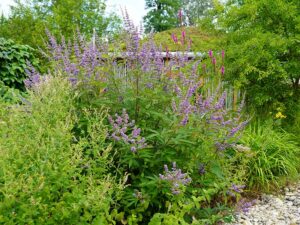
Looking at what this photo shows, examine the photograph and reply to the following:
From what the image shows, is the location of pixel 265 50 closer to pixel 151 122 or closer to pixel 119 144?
pixel 151 122

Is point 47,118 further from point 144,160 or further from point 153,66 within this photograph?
point 153,66

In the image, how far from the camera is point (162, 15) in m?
28.6

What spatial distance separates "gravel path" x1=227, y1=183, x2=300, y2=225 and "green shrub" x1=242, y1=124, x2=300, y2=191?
18 cm

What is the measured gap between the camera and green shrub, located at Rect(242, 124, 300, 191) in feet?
15.5

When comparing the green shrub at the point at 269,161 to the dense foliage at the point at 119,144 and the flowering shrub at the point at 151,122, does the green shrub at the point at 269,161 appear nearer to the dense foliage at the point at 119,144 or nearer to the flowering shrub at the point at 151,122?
the dense foliage at the point at 119,144

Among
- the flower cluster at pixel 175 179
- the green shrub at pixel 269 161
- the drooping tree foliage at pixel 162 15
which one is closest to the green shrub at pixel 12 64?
the green shrub at pixel 269 161

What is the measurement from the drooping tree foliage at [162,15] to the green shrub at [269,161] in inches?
902

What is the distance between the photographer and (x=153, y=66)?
3475 mm

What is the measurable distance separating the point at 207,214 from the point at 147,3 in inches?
1066

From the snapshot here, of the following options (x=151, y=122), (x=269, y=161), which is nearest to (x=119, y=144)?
(x=151, y=122)

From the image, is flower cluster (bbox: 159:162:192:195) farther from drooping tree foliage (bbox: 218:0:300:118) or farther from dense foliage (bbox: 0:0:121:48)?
dense foliage (bbox: 0:0:121:48)

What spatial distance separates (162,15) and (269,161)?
81.7ft

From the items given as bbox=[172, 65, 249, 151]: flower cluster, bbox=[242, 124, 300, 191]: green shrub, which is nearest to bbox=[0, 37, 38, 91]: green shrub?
bbox=[242, 124, 300, 191]: green shrub

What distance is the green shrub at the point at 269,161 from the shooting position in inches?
186
